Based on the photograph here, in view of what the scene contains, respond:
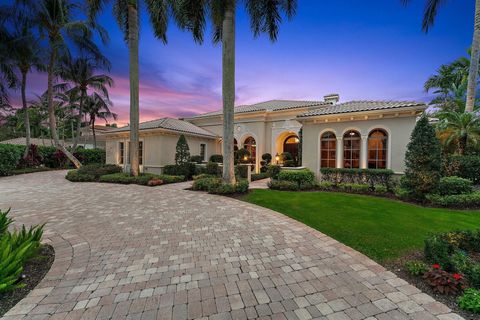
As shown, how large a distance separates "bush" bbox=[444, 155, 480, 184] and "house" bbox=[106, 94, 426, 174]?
311 cm

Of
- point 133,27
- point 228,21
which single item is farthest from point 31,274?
point 133,27

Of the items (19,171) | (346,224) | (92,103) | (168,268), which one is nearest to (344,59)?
(346,224)

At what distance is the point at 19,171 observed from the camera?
53.8ft

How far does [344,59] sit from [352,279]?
47.2ft

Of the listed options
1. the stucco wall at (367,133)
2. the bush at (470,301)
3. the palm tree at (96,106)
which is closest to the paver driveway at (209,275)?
the bush at (470,301)

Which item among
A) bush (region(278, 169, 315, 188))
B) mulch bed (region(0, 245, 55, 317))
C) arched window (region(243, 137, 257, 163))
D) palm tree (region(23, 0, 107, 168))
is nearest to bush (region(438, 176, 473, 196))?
bush (region(278, 169, 315, 188))

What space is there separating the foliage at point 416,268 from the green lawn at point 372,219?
1.29ft

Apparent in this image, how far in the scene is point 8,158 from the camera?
14961mm

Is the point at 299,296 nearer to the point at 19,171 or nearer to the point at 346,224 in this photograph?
the point at 346,224

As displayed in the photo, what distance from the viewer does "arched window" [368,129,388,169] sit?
10445 millimetres

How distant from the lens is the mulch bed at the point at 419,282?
2348mm

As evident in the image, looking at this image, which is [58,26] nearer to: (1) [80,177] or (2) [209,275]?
(1) [80,177]

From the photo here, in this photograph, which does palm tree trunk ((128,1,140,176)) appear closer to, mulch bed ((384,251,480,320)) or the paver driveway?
the paver driveway

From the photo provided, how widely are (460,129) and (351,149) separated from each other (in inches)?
244
